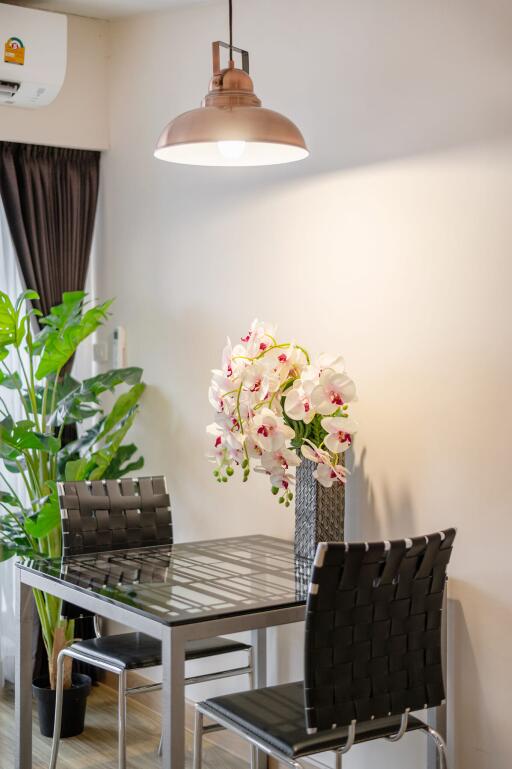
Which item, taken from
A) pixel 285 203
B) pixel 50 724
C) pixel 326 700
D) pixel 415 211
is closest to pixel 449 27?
pixel 415 211

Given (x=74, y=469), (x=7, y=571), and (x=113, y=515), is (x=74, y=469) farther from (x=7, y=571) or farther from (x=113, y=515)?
(x=7, y=571)

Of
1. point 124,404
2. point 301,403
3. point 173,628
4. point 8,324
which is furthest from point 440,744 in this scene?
point 8,324

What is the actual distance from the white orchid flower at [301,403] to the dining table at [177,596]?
1.48ft

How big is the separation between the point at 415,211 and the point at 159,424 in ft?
5.37

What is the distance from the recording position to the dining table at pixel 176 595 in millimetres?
2379

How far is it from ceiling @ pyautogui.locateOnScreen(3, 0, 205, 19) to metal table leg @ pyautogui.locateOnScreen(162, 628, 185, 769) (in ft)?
8.37

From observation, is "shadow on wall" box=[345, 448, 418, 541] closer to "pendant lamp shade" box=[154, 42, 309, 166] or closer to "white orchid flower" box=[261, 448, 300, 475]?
"white orchid flower" box=[261, 448, 300, 475]

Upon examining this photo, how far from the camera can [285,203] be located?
11.3ft

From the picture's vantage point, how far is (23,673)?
313cm

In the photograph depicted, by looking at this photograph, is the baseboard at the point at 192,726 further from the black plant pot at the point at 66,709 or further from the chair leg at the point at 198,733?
the chair leg at the point at 198,733

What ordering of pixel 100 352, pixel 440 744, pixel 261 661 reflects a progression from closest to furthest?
pixel 440 744, pixel 261 661, pixel 100 352

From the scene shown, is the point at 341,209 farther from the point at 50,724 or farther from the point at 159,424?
the point at 50,724

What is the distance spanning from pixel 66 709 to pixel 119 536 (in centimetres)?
90

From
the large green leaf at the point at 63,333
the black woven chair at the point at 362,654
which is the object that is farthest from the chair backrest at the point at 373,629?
the large green leaf at the point at 63,333
